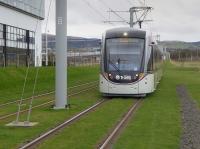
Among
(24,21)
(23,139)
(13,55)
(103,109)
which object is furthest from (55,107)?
(24,21)

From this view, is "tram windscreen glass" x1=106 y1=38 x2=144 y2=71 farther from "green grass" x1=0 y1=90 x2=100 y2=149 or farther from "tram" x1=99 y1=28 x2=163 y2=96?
"green grass" x1=0 y1=90 x2=100 y2=149

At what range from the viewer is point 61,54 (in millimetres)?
22219

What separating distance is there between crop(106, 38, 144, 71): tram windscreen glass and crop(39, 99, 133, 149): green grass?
207 inches

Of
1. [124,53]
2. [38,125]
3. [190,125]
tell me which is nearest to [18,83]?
[124,53]

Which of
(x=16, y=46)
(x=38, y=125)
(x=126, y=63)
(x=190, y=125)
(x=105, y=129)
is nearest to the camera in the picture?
(x=105, y=129)

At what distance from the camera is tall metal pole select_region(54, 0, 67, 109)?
72.2 ft

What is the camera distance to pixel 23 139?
13906 millimetres

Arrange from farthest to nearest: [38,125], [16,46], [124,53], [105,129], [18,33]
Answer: [18,33] < [16,46] < [124,53] < [38,125] < [105,129]

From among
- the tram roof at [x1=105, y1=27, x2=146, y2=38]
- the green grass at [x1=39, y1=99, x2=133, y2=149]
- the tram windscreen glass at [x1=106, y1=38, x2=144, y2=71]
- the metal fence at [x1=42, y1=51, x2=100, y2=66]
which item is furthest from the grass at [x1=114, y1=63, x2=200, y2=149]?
the metal fence at [x1=42, y1=51, x2=100, y2=66]

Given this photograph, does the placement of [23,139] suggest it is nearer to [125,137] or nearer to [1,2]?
[125,137]

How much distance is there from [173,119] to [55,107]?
5475 mm

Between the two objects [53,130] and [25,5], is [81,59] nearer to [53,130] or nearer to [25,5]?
[25,5]

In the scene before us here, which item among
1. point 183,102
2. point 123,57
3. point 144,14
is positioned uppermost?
point 144,14

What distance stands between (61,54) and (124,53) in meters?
6.09
